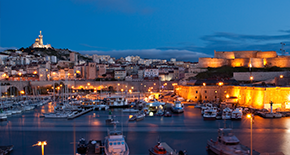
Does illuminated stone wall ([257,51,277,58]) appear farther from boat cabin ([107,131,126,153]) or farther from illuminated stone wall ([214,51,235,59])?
boat cabin ([107,131,126,153])

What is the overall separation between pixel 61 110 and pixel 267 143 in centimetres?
1557

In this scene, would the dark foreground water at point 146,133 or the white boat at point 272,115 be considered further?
the white boat at point 272,115

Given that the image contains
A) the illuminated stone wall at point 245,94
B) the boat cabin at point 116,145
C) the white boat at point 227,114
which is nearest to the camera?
the boat cabin at point 116,145

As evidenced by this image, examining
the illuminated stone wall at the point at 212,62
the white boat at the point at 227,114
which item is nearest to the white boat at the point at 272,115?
the white boat at the point at 227,114

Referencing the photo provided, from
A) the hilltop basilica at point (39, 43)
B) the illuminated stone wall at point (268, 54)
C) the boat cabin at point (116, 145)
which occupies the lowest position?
the boat cabin at point (116, 145)

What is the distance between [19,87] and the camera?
36.3m

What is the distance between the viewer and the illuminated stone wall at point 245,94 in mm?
19203

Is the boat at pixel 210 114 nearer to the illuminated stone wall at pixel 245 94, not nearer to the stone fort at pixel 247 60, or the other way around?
the illuminated stone wall at pixel 245 94

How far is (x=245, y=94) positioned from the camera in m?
22.0

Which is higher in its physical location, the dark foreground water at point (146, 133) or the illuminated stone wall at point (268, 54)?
the illuminated stone wall at point (268, 54)

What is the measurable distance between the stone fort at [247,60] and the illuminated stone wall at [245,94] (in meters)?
14.8

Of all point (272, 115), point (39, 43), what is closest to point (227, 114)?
point (272, 115)

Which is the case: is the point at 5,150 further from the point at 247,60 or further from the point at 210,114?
the point at 247,60

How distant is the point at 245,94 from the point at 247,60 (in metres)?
19.6
